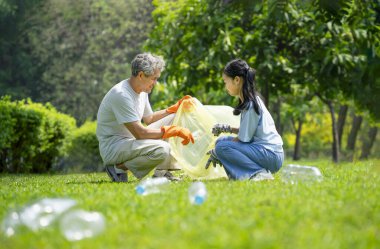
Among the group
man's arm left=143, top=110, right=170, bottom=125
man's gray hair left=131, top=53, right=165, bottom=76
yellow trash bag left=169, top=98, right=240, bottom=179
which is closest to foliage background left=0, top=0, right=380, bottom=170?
man's gray hair left=131, top=53, right=165, bottom=76

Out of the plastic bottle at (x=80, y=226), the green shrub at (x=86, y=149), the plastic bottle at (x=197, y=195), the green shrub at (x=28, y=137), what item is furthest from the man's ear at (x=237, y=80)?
the green shrub at (x=86, y=149)

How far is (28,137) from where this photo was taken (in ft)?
48.4

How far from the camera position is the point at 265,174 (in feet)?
24.0

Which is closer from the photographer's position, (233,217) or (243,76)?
(233,217)

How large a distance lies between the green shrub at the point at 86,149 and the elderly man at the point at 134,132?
9201 mm

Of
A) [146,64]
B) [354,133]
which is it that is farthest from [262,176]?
[354,133]

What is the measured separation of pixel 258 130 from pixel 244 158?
36 cm

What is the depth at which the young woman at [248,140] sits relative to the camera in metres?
7.14

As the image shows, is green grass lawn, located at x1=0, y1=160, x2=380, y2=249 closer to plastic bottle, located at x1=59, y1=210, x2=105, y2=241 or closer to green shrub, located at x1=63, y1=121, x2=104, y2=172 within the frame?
plastic bottle, located at x1=59, y1=210, x2=105, y2=241

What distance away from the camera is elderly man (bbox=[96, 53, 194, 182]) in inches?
303

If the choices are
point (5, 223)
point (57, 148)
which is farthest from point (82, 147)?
point (5, 223)

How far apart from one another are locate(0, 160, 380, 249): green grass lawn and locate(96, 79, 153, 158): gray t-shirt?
1.60 metres

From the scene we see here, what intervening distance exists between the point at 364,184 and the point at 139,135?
270cm

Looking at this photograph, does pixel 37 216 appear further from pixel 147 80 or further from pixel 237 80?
pixel 147 80
